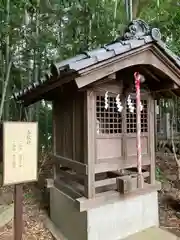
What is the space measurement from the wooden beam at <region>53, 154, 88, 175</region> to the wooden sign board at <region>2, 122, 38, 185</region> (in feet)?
2.93

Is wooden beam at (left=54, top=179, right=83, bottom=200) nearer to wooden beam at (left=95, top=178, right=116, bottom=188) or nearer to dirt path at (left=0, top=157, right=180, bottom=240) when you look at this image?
wooden beam at (left=95, top=178, right=116, bottom=188)

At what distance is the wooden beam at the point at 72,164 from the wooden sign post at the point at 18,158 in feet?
2.93

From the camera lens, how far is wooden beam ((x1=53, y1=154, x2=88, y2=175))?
3883 mm

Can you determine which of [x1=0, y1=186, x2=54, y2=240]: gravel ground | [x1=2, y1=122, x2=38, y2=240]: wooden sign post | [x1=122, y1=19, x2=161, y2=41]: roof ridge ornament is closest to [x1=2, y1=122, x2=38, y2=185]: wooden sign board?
[x1=2, y1=122, x2=38, y2=240]: wooden sign post

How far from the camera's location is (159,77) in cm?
413

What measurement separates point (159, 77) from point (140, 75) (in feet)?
1.20

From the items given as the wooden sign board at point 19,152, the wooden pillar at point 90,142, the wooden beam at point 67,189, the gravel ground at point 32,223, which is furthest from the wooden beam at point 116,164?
the gravel ground at point 32,223

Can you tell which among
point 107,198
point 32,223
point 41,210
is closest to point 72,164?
point 107,198

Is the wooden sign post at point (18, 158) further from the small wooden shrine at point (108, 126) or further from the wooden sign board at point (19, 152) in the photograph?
the small wooden shrine at point (108, 126)

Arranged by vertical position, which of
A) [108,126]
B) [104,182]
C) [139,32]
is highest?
[139,32]

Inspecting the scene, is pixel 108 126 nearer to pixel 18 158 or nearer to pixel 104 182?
pixel 104 182

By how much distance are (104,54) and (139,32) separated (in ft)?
2.73

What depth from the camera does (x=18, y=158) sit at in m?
3.09

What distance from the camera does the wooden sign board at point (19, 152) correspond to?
3.00 metres
